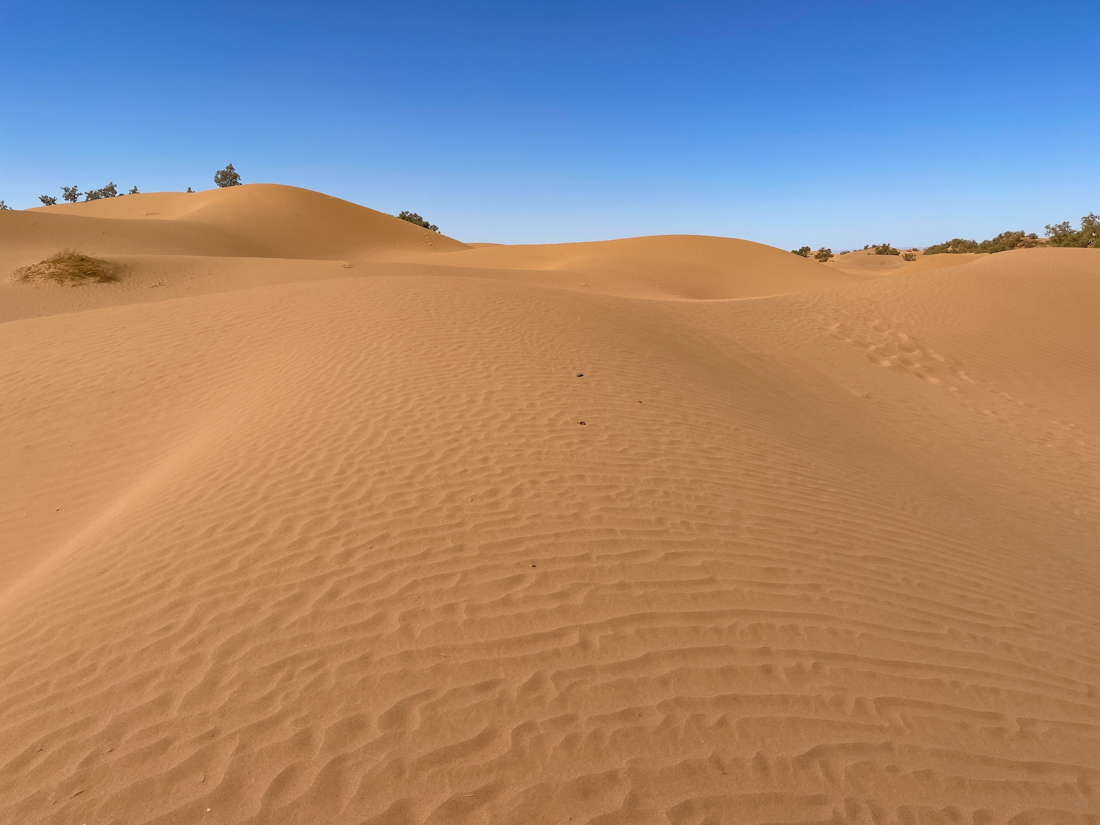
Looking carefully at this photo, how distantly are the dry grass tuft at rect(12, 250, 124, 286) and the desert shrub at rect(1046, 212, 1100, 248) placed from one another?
44295 mm

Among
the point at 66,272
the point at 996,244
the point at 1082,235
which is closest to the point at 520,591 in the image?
the point at 66,272

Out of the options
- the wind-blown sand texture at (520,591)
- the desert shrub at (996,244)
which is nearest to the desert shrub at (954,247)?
the desert shrub at (996,244)

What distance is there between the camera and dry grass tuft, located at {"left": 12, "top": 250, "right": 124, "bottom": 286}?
17688mm

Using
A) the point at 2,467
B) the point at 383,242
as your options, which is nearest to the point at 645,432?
the point at 2,467

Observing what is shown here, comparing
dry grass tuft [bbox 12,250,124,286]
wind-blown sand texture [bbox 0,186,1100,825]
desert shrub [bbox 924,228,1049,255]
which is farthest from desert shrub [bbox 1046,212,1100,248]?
dry grass tuft [bbox 12,250,124,286]

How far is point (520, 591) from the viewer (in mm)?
3611

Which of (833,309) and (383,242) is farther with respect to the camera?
(383,242)

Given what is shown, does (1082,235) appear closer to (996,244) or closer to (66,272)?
(996,244)

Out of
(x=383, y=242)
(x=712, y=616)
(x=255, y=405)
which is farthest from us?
(x=383, y=242)

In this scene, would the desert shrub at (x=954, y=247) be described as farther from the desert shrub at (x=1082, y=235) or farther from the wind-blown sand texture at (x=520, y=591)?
the wind-blown sand texture at (x=520, y=591)

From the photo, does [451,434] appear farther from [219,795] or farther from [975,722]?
[975,722]

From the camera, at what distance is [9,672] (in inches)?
126

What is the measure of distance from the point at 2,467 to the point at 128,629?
4.81 meters

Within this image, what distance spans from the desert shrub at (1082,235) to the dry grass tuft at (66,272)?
4429 cm
